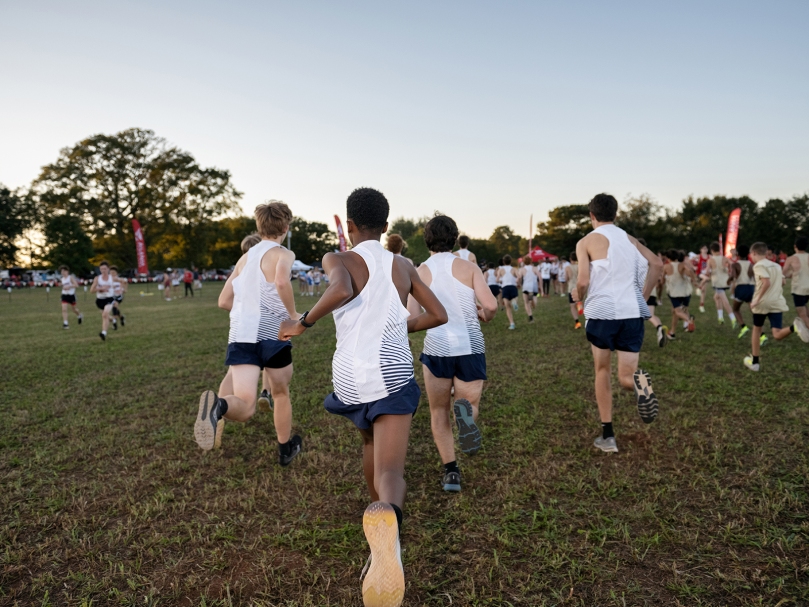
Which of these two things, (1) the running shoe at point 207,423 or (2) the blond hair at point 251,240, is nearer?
(1) the running shoe at point 207,423

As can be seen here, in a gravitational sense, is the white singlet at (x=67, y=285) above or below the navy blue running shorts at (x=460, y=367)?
above

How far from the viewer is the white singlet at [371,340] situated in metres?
2.44

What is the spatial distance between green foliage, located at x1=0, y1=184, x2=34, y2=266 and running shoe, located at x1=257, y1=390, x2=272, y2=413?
183 feet

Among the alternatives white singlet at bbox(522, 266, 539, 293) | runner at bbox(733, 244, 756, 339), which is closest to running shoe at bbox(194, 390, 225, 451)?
runner at bbox(733, 244, 756, 339)

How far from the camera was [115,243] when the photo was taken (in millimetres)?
49688

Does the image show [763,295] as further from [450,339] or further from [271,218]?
[271,218]

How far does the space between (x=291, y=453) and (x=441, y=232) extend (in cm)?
237

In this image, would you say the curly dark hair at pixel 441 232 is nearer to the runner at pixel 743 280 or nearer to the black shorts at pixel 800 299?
the black shorts at pixel 800 299

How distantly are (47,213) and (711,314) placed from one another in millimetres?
55617

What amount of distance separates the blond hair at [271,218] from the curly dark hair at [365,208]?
155 cm

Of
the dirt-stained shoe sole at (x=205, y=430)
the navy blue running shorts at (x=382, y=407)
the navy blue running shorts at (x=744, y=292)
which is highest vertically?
the navy blue running shorts at (x=382, y=407)

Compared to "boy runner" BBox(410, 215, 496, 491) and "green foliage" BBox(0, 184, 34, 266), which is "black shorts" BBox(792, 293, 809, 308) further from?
"green foliage" BBox(0, 184, 34, 266)

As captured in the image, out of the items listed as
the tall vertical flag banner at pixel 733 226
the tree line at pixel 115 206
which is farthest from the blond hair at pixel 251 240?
the tree line at pixel 115 206

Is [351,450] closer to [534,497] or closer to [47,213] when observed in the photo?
[534,497]
